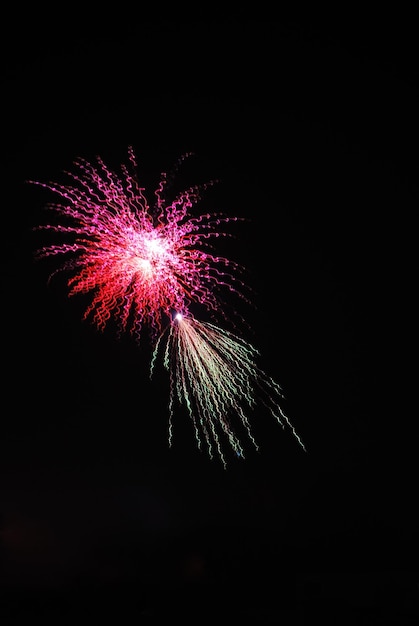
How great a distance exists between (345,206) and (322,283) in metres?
0.87

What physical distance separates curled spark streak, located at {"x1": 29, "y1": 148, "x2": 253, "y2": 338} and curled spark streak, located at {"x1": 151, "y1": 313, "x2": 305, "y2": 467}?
261 mm

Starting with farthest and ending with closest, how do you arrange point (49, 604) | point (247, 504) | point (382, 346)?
1. point (382, 346)
2. point (247, 504)
3. point (49, 604)

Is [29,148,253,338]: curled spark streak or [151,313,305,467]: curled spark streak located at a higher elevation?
[29,148,253,338]: curled spark streak

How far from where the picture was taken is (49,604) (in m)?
3.69

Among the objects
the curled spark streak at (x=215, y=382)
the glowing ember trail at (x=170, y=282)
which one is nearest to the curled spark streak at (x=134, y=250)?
the glowing ember trail at (x=170, y=282)

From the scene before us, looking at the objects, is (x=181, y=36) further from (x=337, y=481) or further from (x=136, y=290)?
(x=337, y=481)

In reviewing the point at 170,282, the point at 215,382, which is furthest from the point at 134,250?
the point at 215,382

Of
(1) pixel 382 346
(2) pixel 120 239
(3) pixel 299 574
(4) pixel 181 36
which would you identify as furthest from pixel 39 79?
(3) pixel 299 574

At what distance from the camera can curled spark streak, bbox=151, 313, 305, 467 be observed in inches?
161

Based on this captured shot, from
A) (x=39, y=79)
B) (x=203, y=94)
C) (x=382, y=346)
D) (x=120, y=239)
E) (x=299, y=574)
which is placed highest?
(x=39, y=79)

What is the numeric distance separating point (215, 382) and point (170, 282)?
42.9 inches

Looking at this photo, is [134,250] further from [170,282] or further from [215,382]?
[215,382]

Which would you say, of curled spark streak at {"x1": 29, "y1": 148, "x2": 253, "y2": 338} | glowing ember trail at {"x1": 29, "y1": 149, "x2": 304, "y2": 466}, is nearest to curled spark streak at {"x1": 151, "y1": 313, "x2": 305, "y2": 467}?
glowing ember trail at {"x1": 29, "y1": 149, "x2": 304, "y2": 466}

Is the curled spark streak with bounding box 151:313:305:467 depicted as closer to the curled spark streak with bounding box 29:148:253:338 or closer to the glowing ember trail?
the glowing ember trail
